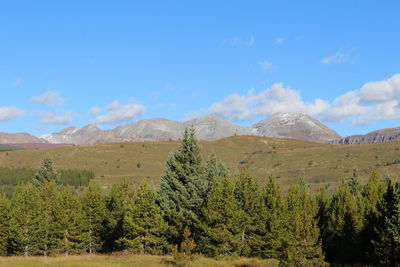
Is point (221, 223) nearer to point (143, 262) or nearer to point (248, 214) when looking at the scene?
point (248, 214)

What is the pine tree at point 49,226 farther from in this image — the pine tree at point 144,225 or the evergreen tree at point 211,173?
the evergreen tree at point 211,173

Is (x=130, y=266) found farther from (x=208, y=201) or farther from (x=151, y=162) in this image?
(x=151, y=162)

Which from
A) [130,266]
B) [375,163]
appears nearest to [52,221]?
[130,266]

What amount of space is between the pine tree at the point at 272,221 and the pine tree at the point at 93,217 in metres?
23.7

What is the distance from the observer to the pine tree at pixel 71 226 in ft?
182

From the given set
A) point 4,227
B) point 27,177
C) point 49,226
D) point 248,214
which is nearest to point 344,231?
point 248,214

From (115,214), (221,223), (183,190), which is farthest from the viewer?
(115,214)

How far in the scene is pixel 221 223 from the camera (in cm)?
4456

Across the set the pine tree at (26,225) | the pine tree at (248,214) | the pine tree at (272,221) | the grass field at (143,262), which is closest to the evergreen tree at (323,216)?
the pine tree at (272,221)

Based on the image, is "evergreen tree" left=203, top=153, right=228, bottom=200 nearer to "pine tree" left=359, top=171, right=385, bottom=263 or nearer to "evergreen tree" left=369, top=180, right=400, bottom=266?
"pine tree" left=359, top=171, right=385, bottom=263

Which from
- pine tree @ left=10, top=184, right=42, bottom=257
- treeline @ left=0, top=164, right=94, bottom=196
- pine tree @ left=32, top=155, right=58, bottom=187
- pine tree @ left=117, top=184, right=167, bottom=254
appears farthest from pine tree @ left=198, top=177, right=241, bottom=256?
treeline @ left=0, top=164, right=94, bottom=196

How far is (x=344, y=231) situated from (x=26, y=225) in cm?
3784

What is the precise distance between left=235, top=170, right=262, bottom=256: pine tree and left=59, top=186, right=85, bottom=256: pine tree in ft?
71.7

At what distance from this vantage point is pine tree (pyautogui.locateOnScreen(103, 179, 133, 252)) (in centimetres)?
5975
